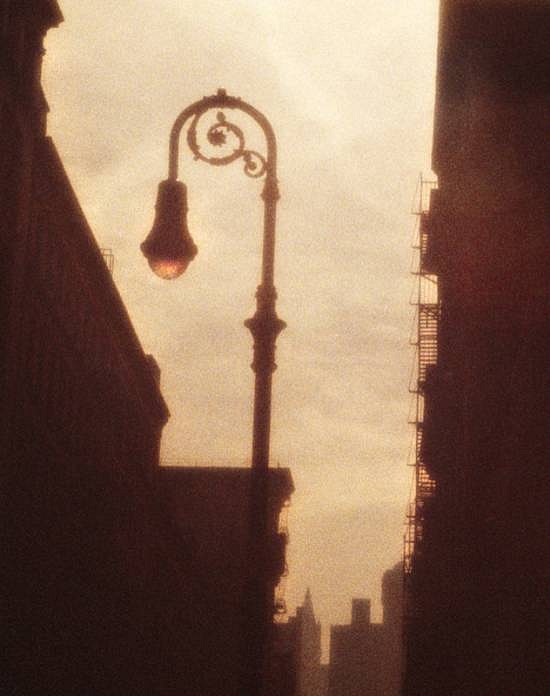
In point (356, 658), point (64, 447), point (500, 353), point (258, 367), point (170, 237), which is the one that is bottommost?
point (356, 658)

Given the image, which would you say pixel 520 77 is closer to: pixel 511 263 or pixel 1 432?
pixel 511 263

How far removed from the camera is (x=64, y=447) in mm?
34969

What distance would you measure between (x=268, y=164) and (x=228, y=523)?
68927 mm

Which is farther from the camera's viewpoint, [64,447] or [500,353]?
[64,447]

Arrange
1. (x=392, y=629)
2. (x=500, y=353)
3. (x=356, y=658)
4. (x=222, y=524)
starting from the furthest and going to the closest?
(x=392, y=629)
(x=356, y=658)
(x=222, y=524)
(x=500, y=353)

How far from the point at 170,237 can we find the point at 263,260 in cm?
81

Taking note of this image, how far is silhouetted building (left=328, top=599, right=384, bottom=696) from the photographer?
145m

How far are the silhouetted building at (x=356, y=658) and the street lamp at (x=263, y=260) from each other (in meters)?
138

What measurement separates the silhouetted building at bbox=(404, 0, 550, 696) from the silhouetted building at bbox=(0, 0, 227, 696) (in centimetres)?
880

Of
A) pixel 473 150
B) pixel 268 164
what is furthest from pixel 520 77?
pixel 268 164

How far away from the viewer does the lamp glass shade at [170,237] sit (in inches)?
438

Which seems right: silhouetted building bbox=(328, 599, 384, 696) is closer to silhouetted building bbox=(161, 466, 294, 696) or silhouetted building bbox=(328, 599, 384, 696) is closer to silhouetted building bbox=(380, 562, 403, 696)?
silhouetted building bbox=(380, 562, 403, 696)

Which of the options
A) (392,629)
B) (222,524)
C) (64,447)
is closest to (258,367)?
(64,447)

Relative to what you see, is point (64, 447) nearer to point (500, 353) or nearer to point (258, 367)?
point (500, 353)
